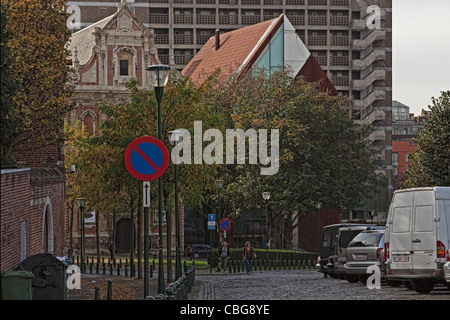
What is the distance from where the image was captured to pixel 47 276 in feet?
61.0

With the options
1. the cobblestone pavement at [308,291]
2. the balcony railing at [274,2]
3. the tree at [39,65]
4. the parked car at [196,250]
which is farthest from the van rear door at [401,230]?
the balcony railing at [274,2]

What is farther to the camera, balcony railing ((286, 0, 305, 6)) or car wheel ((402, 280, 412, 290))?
balcony railing ((286, 0, 305, 6))

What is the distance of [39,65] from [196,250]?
47215 millimetres

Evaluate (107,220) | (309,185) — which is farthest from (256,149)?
(107,220)

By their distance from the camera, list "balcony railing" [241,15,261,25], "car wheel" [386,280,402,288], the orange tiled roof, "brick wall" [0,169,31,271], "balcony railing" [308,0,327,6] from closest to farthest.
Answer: "brick wall" [0,169,31,271] < "car wheel" [386,280,402,288] < the orange tiled roof < "balcony railing" [241,15,261,25] < "balcony railing" [308,0,327,6]

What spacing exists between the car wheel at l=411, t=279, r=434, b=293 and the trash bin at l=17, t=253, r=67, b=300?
951cm

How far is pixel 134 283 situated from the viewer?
33.4 meters

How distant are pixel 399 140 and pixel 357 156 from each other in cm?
8451

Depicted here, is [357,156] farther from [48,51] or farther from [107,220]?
[48,51]

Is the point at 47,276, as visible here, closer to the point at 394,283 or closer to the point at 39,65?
the point at 394,283

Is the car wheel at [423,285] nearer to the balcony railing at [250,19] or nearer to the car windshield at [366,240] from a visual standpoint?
the car windshield at [366,240]

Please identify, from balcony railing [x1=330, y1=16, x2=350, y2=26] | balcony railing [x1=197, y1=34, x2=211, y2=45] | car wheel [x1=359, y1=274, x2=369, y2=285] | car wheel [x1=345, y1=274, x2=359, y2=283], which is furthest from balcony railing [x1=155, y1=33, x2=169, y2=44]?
car wheel [x1=359, y1=274, x2=369, y2=285]

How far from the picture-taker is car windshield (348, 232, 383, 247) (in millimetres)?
28734

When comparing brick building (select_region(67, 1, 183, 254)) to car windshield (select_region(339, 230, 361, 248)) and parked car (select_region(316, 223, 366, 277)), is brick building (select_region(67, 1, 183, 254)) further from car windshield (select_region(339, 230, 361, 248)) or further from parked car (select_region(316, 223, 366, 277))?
car windshield (select_region(339, 230, 361, 248))
